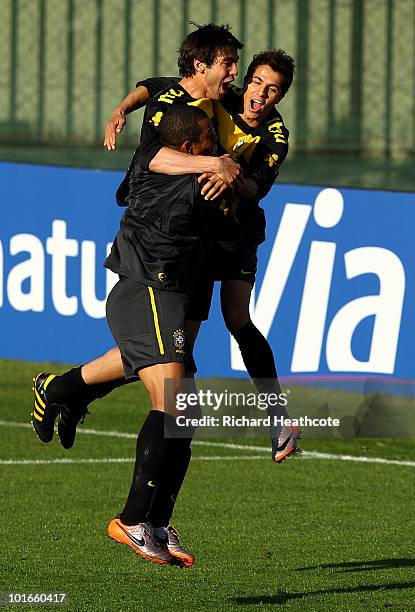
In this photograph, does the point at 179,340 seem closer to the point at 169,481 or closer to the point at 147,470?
the point at 147,470

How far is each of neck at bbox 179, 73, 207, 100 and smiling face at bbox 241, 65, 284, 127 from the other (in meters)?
0.25

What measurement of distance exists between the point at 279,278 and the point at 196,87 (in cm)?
506

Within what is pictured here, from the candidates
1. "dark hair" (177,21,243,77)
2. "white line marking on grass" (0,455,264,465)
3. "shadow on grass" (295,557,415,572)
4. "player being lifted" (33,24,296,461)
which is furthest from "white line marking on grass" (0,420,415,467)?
"dark hair" (177,21,243,77)

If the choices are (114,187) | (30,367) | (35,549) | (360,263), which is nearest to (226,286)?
(35,549)

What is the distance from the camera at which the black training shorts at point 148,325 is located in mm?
6000

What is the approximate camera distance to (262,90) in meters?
6.54

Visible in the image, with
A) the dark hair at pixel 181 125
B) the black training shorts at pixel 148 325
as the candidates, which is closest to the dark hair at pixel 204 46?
the dark hair at pixel 181 125

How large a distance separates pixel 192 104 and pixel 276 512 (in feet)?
8.58

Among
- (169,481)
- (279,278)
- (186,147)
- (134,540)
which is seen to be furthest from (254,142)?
(279,278)

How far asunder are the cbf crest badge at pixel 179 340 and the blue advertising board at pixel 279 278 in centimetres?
490

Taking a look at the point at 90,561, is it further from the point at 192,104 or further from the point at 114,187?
the point at 114,187

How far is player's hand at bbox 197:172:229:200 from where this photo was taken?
19.4 feet

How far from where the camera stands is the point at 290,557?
7090mm

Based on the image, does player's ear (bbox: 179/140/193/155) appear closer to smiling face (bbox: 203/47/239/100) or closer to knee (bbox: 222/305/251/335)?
smiling face (bbox: 203/47/239/100)
